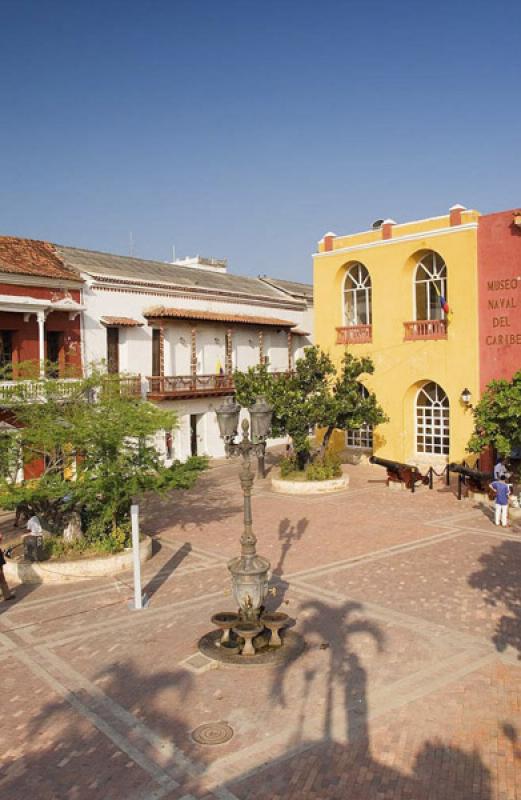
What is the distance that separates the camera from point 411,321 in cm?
2422

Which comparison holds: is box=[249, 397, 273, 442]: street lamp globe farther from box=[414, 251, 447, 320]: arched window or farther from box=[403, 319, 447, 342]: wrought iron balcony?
box=[414, 251, 447, 320]: arched window

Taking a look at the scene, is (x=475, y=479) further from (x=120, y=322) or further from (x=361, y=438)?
(x=120, y=322)

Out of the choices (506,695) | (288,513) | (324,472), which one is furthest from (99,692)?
(324,472)

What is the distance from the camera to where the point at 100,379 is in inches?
616

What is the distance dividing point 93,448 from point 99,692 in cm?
571

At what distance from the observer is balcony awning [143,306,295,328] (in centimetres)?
2608

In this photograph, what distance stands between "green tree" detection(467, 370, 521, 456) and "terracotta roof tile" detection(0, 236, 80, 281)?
13611 mm

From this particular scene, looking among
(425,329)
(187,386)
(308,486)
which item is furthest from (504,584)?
(187,386)

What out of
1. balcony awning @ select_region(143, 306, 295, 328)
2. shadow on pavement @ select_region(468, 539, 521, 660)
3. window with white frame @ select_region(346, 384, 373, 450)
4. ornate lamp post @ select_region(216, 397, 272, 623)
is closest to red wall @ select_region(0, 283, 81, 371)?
balcony awning @ select_region(143, 306, 295, 328)

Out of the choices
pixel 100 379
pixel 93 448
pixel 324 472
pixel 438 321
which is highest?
pixel 438 321

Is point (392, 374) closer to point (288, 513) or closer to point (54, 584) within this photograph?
point (288, 513)

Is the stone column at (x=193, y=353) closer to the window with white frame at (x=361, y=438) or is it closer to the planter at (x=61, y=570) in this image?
the window with white frame at (x=361, y=438)

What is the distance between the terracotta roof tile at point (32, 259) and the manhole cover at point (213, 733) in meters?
16.6

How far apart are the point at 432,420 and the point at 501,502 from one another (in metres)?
8.36
